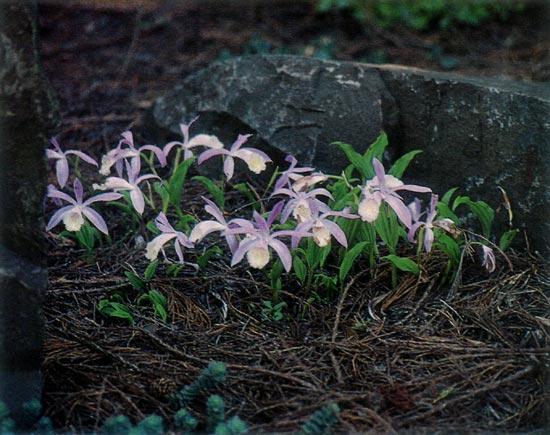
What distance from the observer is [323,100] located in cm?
364

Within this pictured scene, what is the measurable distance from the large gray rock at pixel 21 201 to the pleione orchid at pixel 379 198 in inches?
40.2

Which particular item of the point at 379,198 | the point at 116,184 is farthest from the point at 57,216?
the point at 379,198

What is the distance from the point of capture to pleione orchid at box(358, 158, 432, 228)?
8.64 feet

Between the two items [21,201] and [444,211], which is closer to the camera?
[21,201]

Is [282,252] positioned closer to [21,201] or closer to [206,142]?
[21,201]

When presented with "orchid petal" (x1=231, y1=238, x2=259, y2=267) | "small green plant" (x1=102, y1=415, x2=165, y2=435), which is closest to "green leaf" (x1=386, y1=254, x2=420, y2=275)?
"orchid petal" (x1=231, y1=238, x2=259, y2=267)

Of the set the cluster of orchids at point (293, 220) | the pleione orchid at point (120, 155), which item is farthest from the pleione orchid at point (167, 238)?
the pleione orchid at point (120, 155)

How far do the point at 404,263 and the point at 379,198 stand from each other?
0.26 metres

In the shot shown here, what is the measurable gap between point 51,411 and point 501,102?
80.9 inches

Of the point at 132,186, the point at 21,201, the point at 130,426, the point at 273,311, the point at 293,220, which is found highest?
the point at 21,201

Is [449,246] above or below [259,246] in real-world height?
below

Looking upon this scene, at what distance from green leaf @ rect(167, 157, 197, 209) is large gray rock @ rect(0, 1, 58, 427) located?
38.1 inches

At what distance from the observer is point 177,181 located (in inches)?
124

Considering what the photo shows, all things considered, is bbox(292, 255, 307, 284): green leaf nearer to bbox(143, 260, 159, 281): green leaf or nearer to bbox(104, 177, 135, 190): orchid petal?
bbox(143, 260, 159, 281): green leaf
